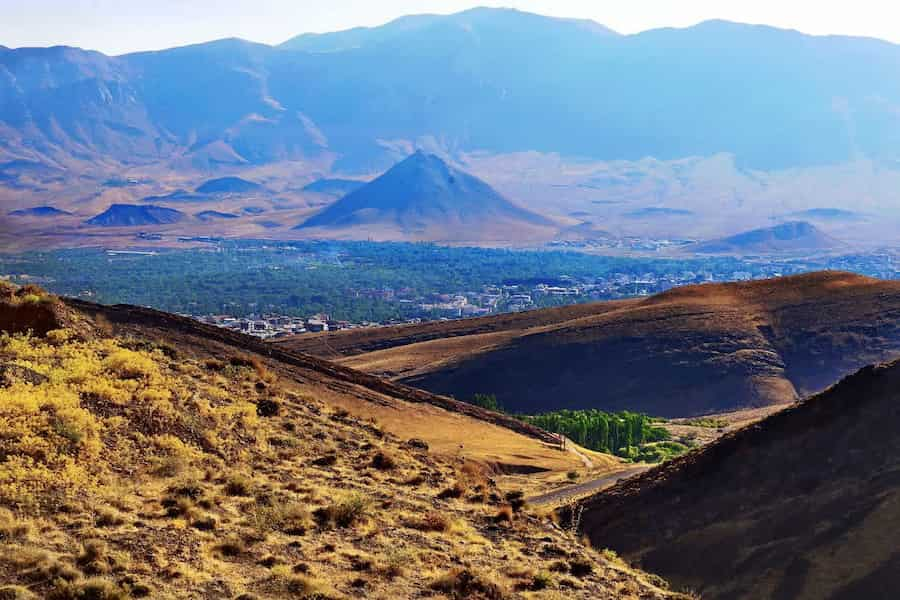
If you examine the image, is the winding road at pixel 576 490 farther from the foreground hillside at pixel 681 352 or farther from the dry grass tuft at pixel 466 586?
the foreground hillside at pixel 681 352

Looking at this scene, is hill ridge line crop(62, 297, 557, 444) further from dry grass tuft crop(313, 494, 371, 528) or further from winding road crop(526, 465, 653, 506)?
dry grass tuft crop(313, 494, 371, 528)

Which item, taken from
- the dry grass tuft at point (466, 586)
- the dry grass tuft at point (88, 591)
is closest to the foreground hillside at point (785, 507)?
the dry grass tuft at point (466, 586)

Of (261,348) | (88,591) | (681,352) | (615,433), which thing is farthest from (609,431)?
(88,591)

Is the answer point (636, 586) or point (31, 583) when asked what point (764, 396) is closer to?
point (636, 586)

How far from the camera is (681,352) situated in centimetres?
8062

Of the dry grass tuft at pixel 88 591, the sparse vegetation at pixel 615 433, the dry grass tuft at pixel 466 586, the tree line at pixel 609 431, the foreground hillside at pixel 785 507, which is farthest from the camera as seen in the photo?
the tree line at pixel 609 431

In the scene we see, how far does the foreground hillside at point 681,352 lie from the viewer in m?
76.5

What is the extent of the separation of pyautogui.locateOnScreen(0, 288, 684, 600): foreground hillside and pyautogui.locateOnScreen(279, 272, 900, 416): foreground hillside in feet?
177

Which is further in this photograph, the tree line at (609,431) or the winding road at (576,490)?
the tree line at (609,431)

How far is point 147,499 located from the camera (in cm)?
1692

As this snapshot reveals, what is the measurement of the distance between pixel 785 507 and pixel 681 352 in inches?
2255

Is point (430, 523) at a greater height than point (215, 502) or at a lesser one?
lesser

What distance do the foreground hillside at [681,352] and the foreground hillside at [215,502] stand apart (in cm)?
5382

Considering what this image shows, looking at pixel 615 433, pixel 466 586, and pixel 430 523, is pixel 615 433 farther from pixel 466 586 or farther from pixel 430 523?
pixel 466 586
